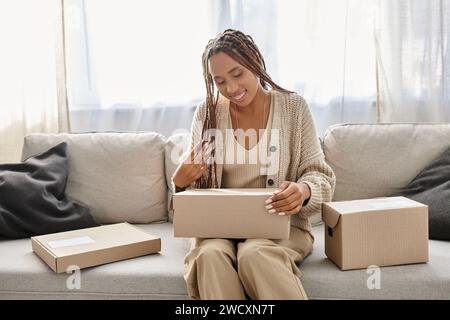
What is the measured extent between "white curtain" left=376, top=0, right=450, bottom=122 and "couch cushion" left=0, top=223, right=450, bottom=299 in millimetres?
836

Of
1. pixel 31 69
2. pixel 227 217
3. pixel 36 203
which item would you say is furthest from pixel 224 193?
pixel 31 69

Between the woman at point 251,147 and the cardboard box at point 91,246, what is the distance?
24cm

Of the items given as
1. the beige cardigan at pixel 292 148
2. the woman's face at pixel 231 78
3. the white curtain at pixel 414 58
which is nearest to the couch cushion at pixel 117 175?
the beige cardigan at pixel 292 148

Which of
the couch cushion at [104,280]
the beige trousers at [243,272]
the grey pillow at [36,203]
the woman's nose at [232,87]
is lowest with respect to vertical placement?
the couch cushion at [104,280]

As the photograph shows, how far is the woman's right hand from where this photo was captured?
66.6 inches

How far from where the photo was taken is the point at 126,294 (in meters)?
1.60

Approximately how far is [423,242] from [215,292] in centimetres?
66

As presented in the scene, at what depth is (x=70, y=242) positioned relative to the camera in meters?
1.74

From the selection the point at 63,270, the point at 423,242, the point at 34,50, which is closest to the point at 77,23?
the point at 34,50

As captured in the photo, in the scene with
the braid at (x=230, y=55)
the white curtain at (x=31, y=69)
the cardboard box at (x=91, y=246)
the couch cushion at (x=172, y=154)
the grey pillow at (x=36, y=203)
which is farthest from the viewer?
the white curtain at (x=31, y=69)

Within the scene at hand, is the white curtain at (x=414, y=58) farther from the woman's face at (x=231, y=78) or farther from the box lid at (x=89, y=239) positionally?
the box lid at (x=89, y=239)

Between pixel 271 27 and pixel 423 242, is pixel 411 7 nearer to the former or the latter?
pixel 271 27

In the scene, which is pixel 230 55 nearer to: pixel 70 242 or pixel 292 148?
pixel 292 148

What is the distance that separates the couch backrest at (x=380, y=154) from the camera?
209 centimetres
